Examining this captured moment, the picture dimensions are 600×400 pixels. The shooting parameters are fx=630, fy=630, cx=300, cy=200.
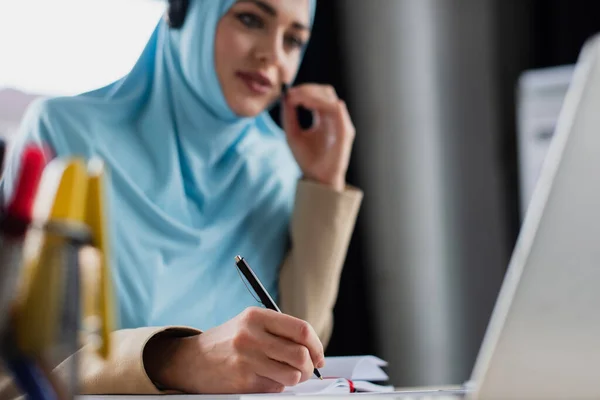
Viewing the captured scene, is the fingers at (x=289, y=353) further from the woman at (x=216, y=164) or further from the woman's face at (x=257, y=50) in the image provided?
the woman's face at (x=257, y=50)

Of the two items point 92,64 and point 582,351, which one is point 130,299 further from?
point 582,351

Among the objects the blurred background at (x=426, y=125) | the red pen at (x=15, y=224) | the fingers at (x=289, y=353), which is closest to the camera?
the red pen at (x=15, y=224)

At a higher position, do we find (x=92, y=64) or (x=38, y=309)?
(x=92, y=64)

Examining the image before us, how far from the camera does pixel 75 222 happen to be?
0.37 m

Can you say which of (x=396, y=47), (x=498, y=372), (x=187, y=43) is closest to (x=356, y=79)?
(x=396, y=47)

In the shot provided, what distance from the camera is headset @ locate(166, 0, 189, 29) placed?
951 millimetres

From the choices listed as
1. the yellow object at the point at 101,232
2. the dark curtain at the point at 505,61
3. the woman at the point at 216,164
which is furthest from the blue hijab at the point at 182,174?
the yellow object at the point at 101,232

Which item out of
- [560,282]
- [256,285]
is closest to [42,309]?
[560,282]

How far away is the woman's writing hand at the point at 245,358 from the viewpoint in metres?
0.72

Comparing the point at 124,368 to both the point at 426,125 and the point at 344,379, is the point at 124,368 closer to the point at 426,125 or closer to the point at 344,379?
the point at 344,379

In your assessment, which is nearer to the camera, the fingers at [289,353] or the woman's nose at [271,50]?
the fingers at [289,353]

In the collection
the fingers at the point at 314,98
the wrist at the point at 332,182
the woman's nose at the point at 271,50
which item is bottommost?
the wrist at the point at 332,182

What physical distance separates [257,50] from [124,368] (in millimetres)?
513

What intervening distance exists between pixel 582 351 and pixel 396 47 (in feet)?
2.48
